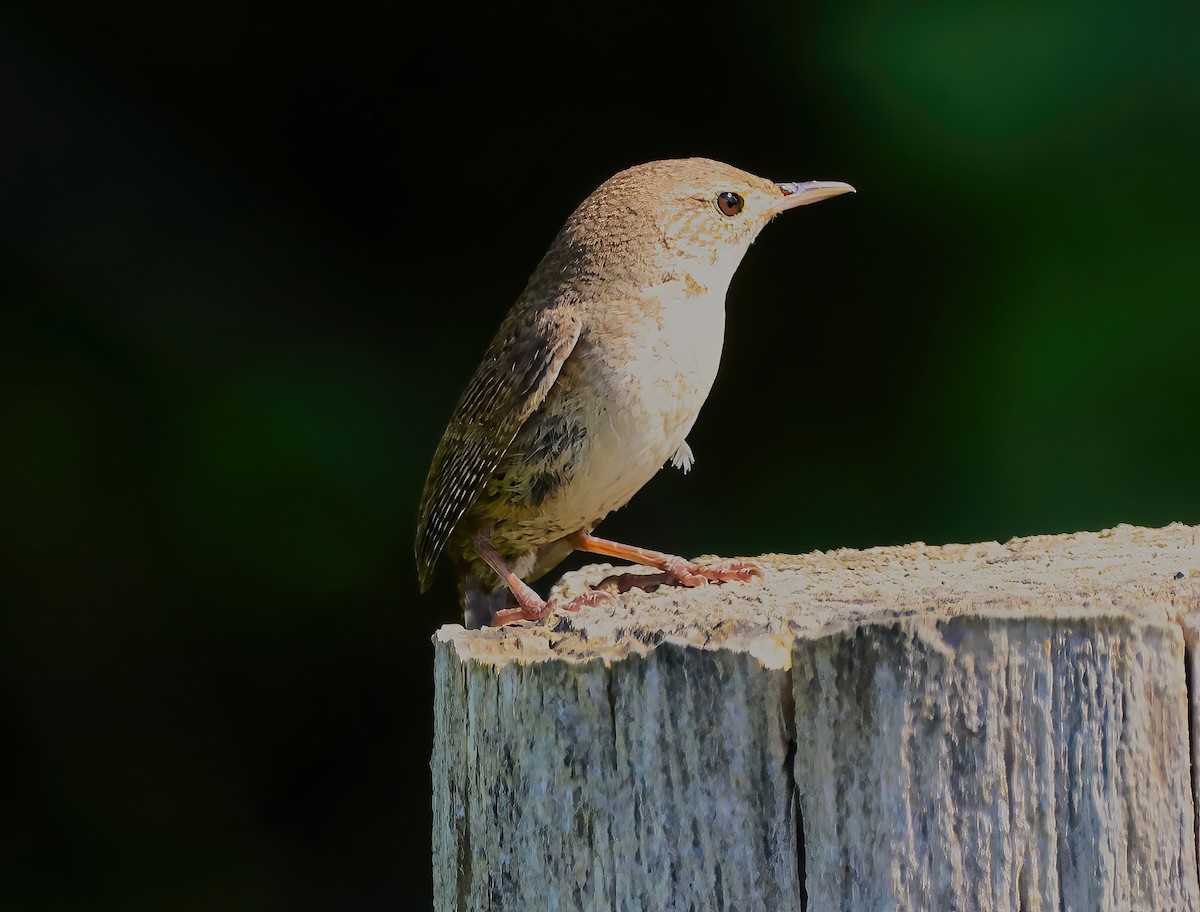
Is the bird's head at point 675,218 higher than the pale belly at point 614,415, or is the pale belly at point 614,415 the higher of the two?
the bird's head at point 675,218

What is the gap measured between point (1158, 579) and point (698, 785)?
2.10 feet

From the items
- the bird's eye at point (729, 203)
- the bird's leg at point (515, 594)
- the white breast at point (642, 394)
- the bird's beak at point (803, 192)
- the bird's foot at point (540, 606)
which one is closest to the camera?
the bird's foot at point (540, 606)

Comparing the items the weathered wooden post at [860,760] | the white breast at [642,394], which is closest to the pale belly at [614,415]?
the white breast at [642,394]

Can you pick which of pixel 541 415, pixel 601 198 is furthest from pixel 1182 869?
pixel 601 198

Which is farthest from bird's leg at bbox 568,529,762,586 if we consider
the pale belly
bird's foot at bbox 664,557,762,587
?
the pale belly

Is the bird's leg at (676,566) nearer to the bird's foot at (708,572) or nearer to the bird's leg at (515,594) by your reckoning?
the bird's foot at (708,572)

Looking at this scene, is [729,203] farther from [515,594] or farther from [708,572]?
[515,594]

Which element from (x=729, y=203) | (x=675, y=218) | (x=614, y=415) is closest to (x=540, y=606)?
(x=614, y=415)

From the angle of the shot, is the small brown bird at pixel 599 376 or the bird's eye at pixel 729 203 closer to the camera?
the small brown bird at pixel 599 376

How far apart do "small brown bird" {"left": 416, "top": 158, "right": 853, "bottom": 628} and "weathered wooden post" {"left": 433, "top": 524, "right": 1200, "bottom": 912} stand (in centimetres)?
106

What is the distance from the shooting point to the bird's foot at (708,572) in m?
2.57

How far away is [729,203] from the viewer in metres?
3.01

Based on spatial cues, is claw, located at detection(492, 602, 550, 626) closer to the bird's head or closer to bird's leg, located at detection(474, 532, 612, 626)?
bird's leg, located at detection(474, 532, 612, 626)

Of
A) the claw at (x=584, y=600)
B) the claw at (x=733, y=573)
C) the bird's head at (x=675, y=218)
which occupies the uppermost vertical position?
the bird's head at (x=675, y=218)
